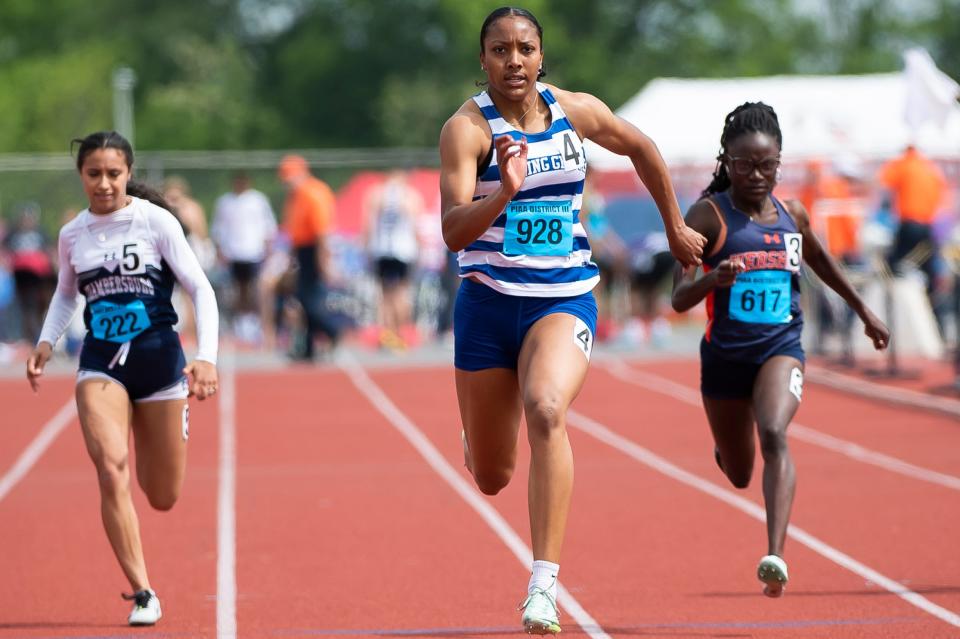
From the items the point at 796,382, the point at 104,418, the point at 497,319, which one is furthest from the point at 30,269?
the point at 497,319

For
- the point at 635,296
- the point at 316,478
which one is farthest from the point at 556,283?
the point at 635,296

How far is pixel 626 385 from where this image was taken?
665 inches

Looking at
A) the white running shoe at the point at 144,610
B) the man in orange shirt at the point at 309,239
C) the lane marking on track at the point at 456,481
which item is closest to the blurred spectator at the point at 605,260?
the man in orange shirt at the point at 309,239

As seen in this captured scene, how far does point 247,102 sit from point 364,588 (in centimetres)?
5069

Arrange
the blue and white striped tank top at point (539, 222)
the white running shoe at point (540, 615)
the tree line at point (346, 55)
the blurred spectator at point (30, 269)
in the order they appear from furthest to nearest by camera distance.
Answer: the tree line at point (346, 55)
the blurred spectator at point (30, 269)
the blue and white striped tank top at point (539, 222)
the white running shoe at point (540, 615)

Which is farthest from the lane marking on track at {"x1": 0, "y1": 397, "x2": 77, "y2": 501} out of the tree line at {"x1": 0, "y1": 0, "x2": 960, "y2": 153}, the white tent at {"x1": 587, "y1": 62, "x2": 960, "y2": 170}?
the tree line at {"x1": 0, "y1": 0, "x2": 960, "y2": 153}

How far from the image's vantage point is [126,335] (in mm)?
6715

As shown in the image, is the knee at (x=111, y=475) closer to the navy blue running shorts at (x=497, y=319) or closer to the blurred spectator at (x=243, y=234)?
the navy blue running shorts at (x=497, y=319)

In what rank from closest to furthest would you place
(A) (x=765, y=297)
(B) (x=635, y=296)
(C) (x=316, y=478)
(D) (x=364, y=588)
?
1. (A) (x=765, y=297)
2. (D) (x=364, y=588)
3. (C) (x=316, y=478)
4. (B) (x=635, y=296)

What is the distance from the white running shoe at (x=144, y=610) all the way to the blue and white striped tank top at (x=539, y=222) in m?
1.96

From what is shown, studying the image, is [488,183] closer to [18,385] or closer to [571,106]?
[571,106]

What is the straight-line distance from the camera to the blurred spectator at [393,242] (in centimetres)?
1962

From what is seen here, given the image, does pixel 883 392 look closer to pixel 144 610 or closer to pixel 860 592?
pixel 860 592

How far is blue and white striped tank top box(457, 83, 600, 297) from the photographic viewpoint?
18.6 feet
